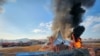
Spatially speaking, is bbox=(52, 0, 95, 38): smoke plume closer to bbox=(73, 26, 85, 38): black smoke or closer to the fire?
bbox=(73, 26, 85, 38): black smoke

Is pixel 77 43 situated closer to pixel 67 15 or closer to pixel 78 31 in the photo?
pixel 78 31

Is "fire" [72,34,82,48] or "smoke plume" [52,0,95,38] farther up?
"smoke plume" [52,0,95,38]

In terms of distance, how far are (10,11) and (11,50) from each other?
0.69 m

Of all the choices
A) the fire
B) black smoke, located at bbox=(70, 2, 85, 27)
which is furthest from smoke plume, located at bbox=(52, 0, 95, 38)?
the fire

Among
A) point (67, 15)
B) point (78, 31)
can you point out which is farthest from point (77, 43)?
point (67, 15)

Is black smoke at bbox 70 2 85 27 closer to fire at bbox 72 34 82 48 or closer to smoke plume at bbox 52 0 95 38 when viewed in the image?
smoke plume at bbox 52 0 95 38

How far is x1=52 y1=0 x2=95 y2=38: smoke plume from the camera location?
5.07 metres

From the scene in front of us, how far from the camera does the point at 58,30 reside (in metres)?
5.06

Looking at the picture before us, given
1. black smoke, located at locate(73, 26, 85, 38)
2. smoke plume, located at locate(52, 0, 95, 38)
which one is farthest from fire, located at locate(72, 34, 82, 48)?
smoke plume, located at locate(52, 0, 95, 38)

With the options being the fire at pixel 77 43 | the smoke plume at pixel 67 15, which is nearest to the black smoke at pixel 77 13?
the smoke plume at pixel 67 15

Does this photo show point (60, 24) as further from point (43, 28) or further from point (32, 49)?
point (32, 49)

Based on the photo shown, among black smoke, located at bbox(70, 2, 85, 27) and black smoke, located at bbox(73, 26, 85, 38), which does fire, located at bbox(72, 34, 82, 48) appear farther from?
black smoke, located at bbox(70, 2, 85, 27)

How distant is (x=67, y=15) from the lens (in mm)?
5137

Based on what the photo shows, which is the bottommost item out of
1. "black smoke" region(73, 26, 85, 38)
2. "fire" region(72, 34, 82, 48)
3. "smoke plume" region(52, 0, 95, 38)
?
"fire" region(72, 34, 82, 48)
